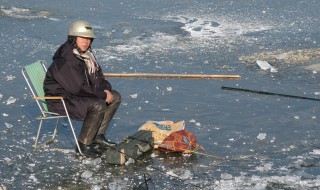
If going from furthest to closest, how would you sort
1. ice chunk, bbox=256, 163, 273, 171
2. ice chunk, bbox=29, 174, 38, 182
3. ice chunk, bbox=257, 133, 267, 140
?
ice chunk, bbox=257, 133, 267, 140 < ice chunk, bbox=256, 163, 273, 171 < ice chunk, bbox=29, 174, 38, 182

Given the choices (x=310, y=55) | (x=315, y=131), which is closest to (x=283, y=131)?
(x=315, y=131)

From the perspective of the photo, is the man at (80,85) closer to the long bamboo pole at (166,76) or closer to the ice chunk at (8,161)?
the ice chunk at (8,161)

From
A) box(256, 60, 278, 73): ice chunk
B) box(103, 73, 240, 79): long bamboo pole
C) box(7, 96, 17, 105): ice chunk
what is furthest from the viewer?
box(256, 60, 278, 73): ice chunk

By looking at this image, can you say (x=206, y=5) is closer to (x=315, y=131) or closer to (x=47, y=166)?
(x=315, y=131)

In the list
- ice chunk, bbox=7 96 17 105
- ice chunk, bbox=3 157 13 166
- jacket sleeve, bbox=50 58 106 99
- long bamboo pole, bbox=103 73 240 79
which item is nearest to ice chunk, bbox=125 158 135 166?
jacket sleeve, bbox=50 58 106 99

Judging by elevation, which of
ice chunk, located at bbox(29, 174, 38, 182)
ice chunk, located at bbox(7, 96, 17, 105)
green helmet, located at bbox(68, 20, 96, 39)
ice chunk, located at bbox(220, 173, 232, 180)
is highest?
green helmet, located at bbox(68, 20, 96, 39)

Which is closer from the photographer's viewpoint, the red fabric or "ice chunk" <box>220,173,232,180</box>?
"ice chunk" <box>220,173,232,180</box>

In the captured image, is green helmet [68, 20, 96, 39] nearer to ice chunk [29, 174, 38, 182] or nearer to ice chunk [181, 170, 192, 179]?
ice chunk [29, 174, 38, 182]

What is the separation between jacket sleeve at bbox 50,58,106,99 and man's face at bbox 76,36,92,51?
194 mm

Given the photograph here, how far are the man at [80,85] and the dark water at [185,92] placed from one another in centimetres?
41

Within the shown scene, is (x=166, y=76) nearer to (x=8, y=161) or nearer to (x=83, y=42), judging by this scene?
(x=83, y=42)

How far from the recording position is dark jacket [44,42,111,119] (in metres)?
7.50

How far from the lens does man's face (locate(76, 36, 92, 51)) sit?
7562 millimetres

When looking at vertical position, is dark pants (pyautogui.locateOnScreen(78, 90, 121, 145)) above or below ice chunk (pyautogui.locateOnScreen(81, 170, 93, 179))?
above
